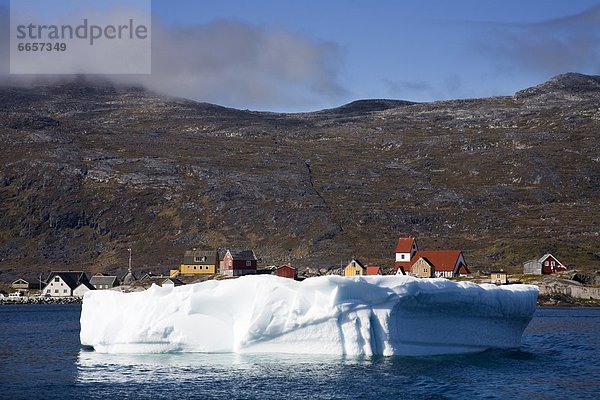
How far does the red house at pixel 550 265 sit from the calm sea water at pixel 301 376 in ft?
204

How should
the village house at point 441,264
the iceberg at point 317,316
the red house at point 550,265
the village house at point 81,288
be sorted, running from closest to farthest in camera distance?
the iceberg at point 317,316
the village house at point 441,264
the red house at point 550,265
the village house at point 81,288

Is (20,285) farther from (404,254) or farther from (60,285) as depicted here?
(404,254)

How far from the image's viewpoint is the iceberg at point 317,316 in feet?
116

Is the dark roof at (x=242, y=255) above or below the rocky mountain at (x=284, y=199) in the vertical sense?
below

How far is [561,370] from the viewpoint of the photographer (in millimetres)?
37062

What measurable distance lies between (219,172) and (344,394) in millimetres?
139434

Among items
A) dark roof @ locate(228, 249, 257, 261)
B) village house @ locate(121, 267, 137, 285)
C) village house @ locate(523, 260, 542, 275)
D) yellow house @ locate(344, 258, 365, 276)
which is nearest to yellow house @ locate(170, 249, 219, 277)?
dark roof @ locate(228, 249, 257, 261)

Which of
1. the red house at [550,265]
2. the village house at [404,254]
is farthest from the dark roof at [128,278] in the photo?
the red house at [550,265]

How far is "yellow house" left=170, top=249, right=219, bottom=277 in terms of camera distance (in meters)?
121

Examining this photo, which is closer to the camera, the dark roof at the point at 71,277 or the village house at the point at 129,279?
the village house at the point at 129,279

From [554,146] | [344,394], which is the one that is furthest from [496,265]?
[344,394]

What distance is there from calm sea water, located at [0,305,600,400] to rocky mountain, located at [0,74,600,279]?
77250mm

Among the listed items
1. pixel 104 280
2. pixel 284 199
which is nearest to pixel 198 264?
pixel 104 280

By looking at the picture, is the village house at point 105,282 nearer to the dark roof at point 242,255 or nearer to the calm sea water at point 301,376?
the dark roof at point 242,255
